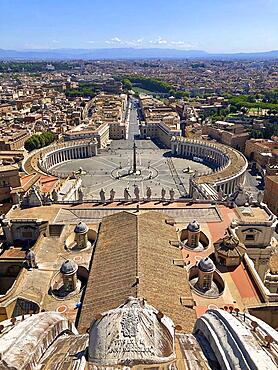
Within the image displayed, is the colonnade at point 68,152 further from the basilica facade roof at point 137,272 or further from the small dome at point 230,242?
the small dome at point 230,242

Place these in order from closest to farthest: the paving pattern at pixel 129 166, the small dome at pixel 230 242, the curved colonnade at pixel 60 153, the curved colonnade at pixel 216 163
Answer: the small dome at pixel 230 242 → the curved colonnade at pixel 216 163 → the paving pattern at pixel 129 166 → the curved colonnade at pixel 60 153

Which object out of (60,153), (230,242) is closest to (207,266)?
(230,242)

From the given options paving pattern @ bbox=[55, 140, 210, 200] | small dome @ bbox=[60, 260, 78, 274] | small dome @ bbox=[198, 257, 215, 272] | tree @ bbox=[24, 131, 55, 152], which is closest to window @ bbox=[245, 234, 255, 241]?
small dome @ bbox=[198, 257, 215, 272]

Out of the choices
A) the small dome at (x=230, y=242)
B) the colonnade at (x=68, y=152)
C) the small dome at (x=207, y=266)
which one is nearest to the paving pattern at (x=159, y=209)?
the small dome at (x=230, y=242)

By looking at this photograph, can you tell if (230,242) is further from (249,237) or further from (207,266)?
(249,237)

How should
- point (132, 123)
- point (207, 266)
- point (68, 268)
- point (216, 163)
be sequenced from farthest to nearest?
point (132, 123), point (216, 163), point (68, 268), point (207, 266)
